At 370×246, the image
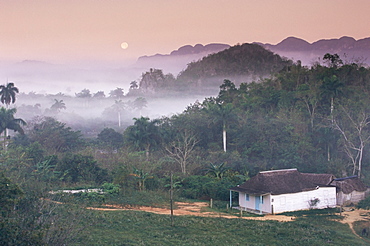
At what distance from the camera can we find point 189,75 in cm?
10006

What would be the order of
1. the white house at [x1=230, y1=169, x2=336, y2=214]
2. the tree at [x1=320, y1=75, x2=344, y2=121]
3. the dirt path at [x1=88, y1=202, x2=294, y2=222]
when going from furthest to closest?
the tree at [x1=320, y1=75, x2=344, y2=121] < the white house at [x1=230, y1=169, x2=336, y2=214] < the dirt path at [x1=88, y1=202, x2=294, y2=222]

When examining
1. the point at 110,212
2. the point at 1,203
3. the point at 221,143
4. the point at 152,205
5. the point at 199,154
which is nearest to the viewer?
the point at 1,203

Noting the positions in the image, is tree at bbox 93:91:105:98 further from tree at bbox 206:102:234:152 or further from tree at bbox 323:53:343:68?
tree at bbox 323:53:343:68

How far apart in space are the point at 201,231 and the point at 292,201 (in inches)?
412

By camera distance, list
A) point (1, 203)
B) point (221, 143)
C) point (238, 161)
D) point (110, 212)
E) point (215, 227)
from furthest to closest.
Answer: point (221, 143)
point (238, 161)
point (110, 212)
point (215, 227)
point (1, 203)

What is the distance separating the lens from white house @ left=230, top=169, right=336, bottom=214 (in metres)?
26.8

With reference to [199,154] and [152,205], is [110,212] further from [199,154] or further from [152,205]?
[199,154]

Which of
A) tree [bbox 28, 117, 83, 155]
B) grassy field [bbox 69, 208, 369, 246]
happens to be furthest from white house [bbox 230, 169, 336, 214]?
tree [bbox 28, 117, 83, 155]

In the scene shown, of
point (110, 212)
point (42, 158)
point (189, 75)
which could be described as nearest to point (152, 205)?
point (110, 212)

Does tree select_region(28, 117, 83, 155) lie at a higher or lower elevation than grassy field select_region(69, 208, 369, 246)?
higher

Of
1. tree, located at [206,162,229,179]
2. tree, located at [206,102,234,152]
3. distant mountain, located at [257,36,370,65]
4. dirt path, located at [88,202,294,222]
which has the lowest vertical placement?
dirt path, located at [88,202,294,222]

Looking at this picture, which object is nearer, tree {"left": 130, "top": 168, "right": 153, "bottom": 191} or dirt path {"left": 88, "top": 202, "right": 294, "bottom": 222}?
dirt path {"left": 88, "top": 202, "right": 294, "bottom": 222}

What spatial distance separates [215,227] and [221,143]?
26.2 metres

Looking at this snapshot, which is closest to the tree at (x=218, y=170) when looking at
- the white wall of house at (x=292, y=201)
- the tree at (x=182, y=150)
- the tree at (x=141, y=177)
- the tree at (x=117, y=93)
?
the tree at (x=182, y=150)
